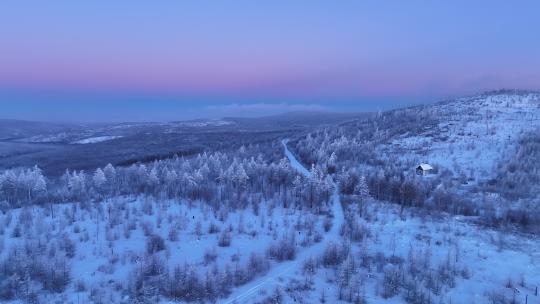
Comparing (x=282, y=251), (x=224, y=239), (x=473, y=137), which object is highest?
(x=473, y=137)

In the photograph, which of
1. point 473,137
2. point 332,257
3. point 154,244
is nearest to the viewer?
point 332,257


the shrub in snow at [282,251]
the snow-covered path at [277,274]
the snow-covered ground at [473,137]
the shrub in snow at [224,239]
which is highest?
the snow-covered ground at [473,137]

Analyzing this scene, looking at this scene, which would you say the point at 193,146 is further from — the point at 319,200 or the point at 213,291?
the point at 213,291

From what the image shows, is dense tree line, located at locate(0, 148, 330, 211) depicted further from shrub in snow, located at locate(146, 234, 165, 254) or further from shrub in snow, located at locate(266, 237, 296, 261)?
shrub in snow, located at locate(266, 237, 296, 261)

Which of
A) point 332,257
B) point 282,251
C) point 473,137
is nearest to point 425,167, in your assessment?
point 473,137

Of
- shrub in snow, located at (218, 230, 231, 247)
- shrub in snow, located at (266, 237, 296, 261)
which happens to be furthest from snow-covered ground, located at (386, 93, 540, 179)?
shrub in snow, located at (218, 230, 231, 247)

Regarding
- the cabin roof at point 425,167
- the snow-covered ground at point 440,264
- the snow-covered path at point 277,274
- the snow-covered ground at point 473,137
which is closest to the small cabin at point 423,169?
the cabin roof at point 425,167

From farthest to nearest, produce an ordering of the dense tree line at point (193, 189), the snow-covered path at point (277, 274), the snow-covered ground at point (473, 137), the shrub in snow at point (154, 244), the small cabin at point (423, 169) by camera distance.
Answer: the snow-covered ground at point (473, 137) → the small cabin at point (423, 169) → the dense tree line at point (193, 189) → the shrub in snow at point (154, 244) → the snow-covered path at point (277, 274)

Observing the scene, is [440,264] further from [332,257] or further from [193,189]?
[193,189]

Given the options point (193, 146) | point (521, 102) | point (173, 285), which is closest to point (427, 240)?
point (173, 285)

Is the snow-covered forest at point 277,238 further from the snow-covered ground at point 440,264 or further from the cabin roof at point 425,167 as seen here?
the cabin roof at point 425,167
